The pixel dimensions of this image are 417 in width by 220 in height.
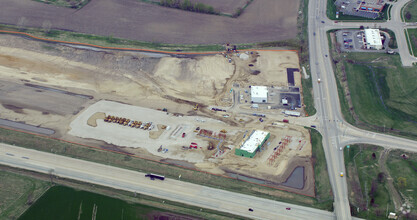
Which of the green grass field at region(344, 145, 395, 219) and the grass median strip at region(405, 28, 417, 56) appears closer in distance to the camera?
the green grass field at region(344, 145, 395, 219)

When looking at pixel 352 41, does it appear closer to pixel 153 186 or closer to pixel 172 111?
pixel 172 111

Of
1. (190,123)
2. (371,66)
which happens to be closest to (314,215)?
(190,123)

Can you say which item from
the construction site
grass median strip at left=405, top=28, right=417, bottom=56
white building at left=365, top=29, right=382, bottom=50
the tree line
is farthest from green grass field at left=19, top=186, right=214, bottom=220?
grass median strip at left=405, top=28, right=417, bottom=56

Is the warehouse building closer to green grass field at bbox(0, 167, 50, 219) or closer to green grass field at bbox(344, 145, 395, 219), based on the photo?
green grass field at bbox(344, 145, 395, 219)

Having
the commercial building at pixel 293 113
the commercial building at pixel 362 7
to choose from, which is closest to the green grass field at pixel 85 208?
the commercial building at pixel 293 113

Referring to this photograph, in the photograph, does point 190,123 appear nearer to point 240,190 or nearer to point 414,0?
point 240,190

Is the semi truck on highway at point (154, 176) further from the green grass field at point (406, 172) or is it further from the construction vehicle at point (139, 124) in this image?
the green grass field at point (406, 172)

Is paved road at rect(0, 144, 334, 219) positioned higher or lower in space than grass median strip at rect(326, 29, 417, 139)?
lower
